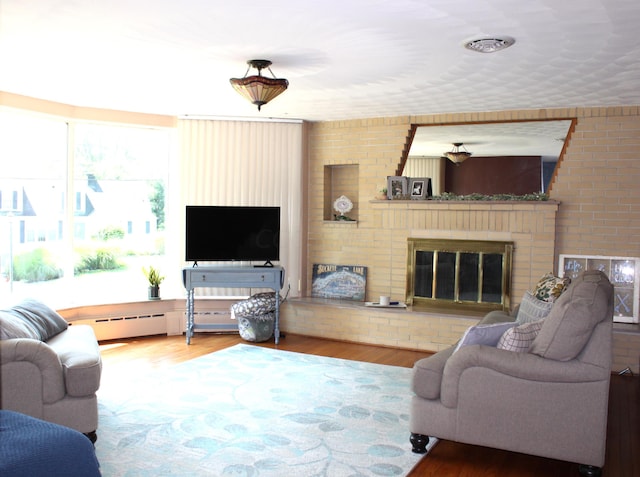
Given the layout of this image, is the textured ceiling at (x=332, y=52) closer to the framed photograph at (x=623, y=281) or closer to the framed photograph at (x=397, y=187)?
the framed photograph at (x=397, y=187)

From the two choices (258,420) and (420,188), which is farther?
(420,188)

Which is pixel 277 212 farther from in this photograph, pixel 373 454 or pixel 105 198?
pixel 373 454

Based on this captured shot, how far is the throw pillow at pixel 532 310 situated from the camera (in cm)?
392

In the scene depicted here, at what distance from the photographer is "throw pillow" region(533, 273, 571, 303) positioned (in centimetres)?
454

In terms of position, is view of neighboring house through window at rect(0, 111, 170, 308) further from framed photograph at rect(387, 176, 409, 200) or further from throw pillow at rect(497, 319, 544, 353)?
throw pillow at rect(497, 319, 544, 353)

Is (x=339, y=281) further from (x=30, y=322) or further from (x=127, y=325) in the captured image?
(x=30, y=322)

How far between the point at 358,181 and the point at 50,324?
3809 millimetres

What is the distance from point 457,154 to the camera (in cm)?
628

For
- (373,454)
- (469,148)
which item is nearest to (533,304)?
(373,454)

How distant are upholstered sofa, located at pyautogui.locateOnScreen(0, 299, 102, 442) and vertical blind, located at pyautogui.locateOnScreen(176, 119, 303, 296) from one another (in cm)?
330

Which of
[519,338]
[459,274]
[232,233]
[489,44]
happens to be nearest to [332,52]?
[489,44]

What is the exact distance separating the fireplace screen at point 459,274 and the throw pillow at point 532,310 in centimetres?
164

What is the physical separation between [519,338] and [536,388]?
0.29 meters

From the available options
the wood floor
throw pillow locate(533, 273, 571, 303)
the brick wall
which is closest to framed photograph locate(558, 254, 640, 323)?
the brick wall
